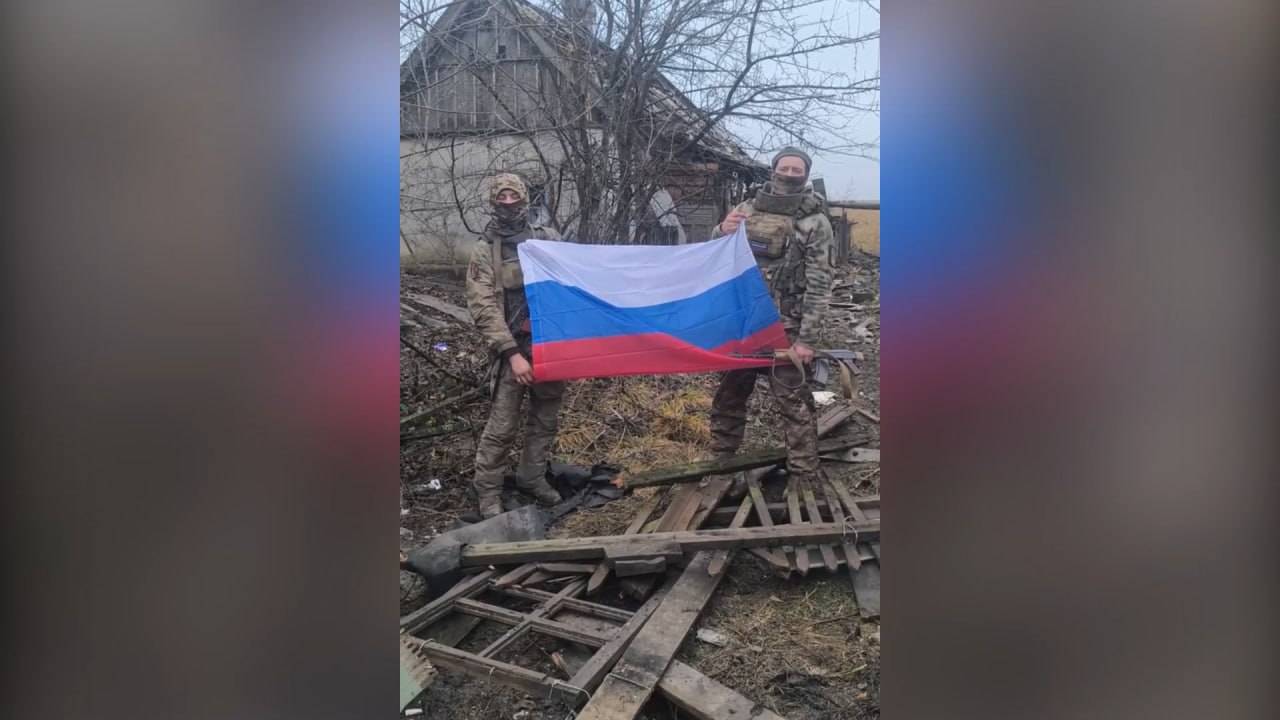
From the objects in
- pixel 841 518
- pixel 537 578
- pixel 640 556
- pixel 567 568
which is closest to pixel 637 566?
pixel 640 556

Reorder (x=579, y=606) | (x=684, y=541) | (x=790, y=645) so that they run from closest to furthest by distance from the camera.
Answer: (x=790, y=645), (x=579, y=606), (x=684, y=541)

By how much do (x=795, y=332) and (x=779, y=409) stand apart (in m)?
0.27

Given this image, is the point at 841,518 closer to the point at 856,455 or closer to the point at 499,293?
the point at 856,455

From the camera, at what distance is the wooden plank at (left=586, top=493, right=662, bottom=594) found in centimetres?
228

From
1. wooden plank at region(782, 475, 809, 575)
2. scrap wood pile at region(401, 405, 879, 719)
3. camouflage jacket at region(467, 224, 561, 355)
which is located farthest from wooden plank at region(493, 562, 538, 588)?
wooden plank at region(782, 475, 809, 575)

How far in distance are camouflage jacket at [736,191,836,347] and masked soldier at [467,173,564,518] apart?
30.9 inches

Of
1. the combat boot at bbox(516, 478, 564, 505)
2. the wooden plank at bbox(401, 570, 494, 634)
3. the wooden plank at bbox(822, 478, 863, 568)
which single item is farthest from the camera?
the combat boot at bbox(516, 478, 564, 505)

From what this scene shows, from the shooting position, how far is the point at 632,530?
2.39 meters

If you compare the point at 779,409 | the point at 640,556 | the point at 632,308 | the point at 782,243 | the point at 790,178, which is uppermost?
the point at 790,178

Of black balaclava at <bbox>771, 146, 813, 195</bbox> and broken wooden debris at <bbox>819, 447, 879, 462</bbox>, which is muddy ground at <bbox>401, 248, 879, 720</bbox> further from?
black balaclava at <bbox>771, 146, 813, 195</bbox>

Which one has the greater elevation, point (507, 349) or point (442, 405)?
point (507, 349)
